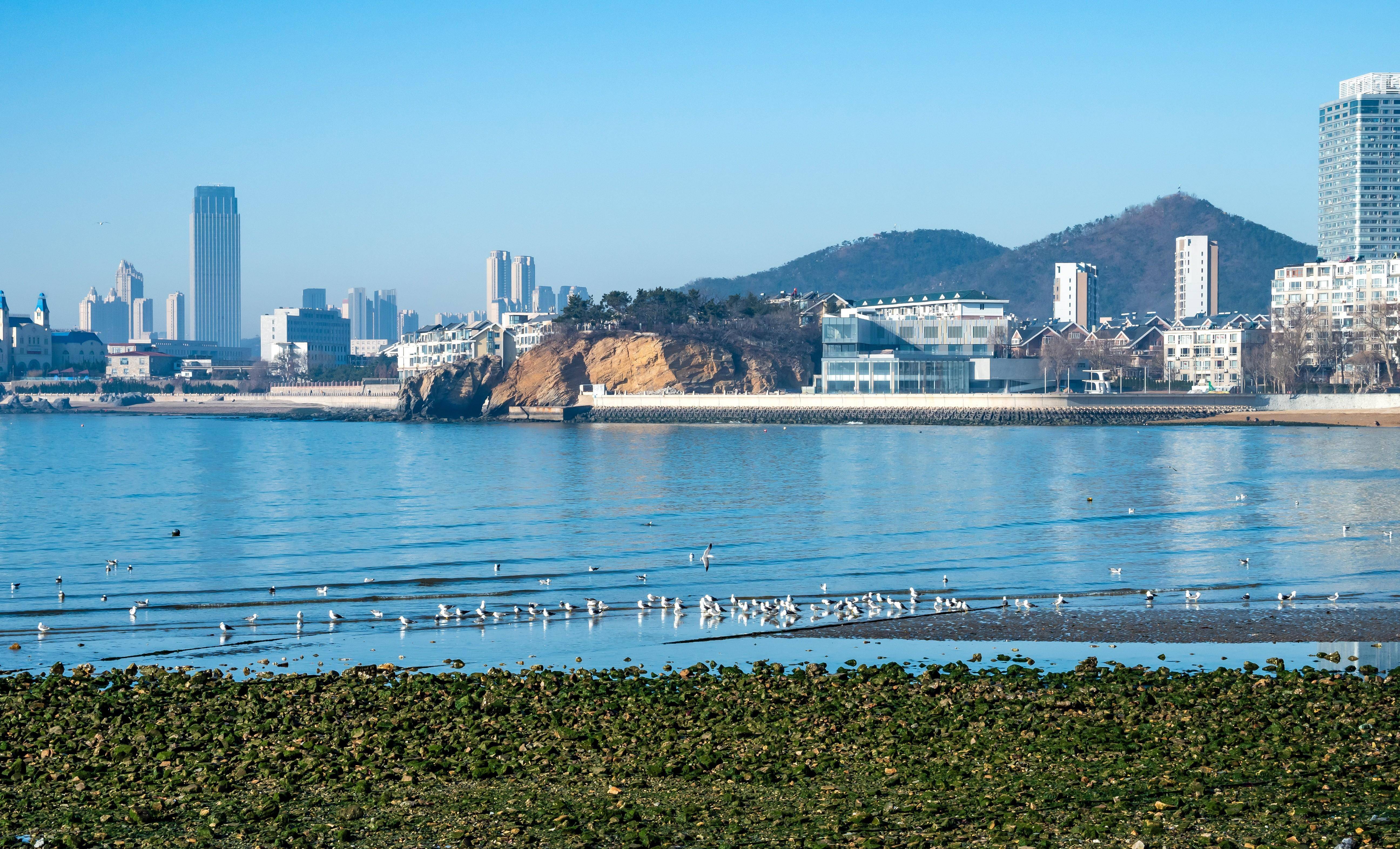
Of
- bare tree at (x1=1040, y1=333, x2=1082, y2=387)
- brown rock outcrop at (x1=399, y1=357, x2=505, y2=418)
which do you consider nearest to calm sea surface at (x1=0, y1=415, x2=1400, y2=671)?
bare tree at (x1=1040, y1=333, x2=1082, y2=387)

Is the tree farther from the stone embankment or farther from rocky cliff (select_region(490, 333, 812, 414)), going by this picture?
the stone embankment

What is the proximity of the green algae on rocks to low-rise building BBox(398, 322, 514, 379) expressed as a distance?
11813 centimetres

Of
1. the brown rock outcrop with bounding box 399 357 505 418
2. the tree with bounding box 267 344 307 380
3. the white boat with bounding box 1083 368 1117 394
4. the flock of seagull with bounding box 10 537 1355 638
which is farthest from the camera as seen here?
the tree with bounding box 267 344 307 380

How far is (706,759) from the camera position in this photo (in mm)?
9961

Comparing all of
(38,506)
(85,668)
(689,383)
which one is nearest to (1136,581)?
(85,668)

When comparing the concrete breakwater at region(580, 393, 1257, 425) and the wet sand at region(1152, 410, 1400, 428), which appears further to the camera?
the concrete breakwater at region(580, 393, 1257, 425)

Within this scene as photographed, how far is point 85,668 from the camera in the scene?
14.2m

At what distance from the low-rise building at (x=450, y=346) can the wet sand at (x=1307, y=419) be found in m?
70.4

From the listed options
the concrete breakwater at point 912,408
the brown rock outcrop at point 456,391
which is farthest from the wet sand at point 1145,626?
the brown rock outcrop at point 456,391

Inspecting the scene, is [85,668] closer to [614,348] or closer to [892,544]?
[892,544]

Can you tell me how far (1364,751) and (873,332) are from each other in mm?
111663

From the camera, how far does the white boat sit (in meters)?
120

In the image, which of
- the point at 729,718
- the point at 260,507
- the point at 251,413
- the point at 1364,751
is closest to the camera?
the point at 1364,751

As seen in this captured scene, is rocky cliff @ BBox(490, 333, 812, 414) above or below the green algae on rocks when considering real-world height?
above
